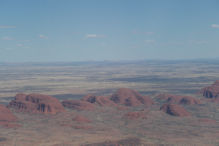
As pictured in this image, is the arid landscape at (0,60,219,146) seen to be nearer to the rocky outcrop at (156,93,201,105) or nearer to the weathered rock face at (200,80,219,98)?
the rocky outcrop at (156,93,201,105)

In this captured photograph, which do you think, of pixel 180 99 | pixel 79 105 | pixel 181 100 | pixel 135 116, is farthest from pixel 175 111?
pixel 79 105

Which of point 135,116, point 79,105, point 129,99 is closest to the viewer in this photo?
point 135,116

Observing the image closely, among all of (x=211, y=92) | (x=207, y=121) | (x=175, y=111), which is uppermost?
(x=211, y=92)

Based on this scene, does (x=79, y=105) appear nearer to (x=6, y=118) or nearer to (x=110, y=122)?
(x=110, y=122)

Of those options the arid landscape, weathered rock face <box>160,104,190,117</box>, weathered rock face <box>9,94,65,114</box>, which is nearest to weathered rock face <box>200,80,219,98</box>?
the arid landscape

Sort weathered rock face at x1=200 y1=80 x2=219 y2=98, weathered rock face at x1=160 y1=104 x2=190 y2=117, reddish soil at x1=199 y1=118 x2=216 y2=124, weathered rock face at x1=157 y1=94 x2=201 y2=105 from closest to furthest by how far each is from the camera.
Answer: reddish soil at x1=199 y1=118 x2=216 y2=124 → weathered rock face at x1=160 y1=104 x2=190 y2=117 → weathered rock face at x1=157 y1=94 x2=201 y2=105 → weathered rock face at x1=200 y1=80 x2=219 y2=98

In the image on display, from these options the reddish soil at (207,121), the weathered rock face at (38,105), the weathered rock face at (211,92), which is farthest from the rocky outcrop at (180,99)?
the weathered rock face at (38,105)

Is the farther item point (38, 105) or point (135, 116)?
point (38, 105)

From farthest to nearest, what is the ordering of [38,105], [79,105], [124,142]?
A: [79,105] → [38,105] → [124,142]

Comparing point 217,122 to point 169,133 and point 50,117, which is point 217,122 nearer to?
point 169,133

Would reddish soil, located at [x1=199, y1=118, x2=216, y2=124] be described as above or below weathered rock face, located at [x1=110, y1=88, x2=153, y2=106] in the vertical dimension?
below
